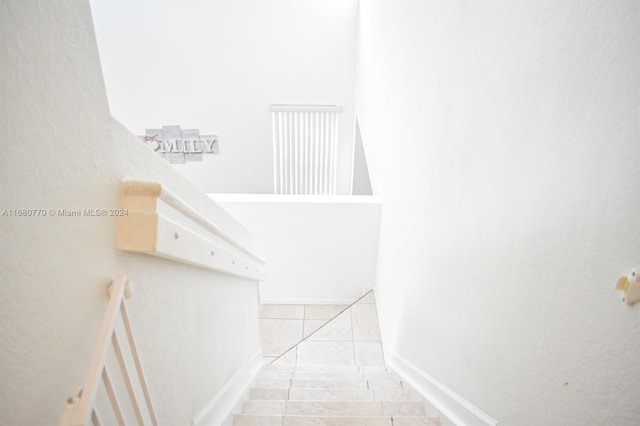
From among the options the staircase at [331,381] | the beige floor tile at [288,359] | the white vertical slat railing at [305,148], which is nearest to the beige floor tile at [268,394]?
the staircase at [331,381]

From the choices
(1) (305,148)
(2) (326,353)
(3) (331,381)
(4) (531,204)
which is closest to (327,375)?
(3) (331,381)

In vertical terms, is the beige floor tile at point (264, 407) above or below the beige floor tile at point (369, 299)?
above

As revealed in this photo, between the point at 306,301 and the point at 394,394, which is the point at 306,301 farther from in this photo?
the point at 394,394

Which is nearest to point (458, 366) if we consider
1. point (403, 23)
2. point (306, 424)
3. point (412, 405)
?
point (412, 405)

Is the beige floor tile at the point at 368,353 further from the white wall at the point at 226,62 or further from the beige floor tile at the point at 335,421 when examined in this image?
the white wall at the point at 226,62

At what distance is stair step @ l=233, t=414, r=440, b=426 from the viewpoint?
Answer: 1.39 m

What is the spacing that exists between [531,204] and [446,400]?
37.5 inches

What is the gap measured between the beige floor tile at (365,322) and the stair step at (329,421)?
5.91 ft

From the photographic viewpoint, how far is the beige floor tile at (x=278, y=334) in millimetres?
3228

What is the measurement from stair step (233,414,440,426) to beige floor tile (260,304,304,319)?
2.20 m

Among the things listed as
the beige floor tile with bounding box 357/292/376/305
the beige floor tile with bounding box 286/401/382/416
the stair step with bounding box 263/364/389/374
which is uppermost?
the beige floor tile with bounding box 286/401/382/416

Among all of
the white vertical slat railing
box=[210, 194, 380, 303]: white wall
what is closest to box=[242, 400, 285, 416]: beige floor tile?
box=[210, 194, 380, 303]: white wall

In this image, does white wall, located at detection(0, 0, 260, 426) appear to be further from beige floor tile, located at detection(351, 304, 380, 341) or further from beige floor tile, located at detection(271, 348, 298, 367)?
beige floor tile, located at detection(351, 304, 380, 341)

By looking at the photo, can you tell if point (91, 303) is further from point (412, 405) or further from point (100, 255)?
point (412, 405)
